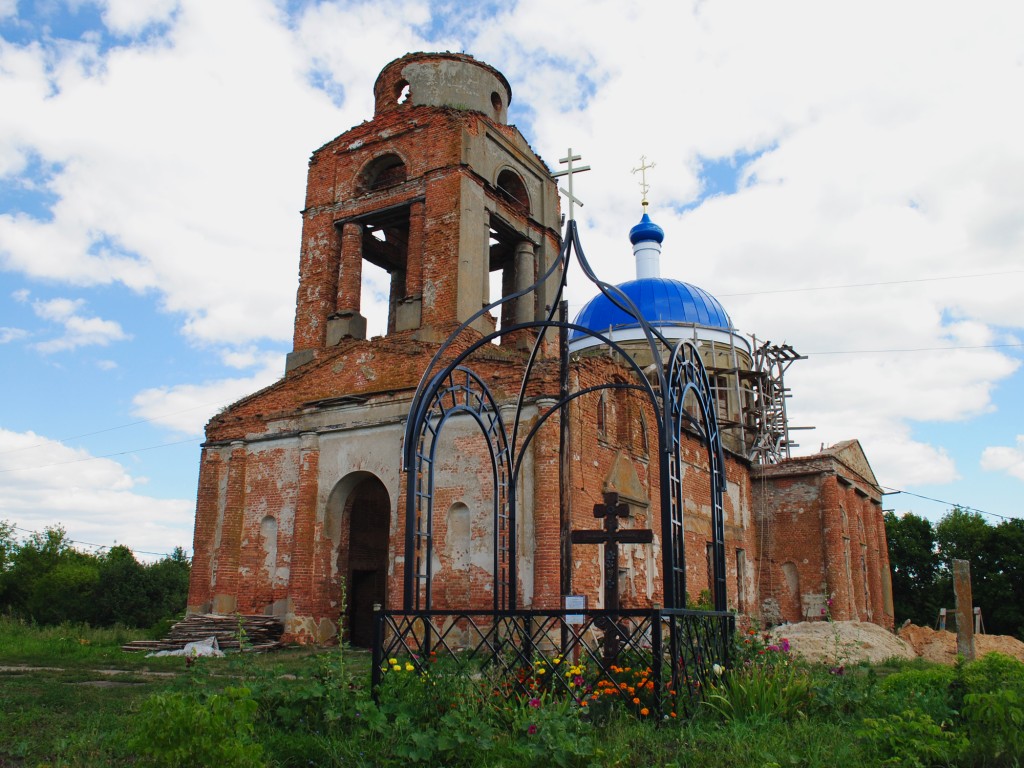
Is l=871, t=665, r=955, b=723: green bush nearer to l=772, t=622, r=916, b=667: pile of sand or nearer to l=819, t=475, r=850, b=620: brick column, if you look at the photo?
l=772, t=622, r=916, b=667: pile of sand

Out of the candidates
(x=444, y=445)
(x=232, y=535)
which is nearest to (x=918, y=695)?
(x=444, y=445)

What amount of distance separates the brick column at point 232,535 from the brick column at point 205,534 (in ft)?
0.98

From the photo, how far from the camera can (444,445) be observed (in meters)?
15.1

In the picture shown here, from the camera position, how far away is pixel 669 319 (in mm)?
26109

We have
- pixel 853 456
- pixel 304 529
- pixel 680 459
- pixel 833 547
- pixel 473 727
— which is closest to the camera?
pixel 473 727

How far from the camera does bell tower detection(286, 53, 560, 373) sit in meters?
17.2

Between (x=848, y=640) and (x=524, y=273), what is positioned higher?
(x=524, y=273)

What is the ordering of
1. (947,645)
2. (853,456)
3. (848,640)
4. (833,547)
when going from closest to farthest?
(848,640), (947,645), (833,547), (853,456)

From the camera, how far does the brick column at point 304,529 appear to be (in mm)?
15961

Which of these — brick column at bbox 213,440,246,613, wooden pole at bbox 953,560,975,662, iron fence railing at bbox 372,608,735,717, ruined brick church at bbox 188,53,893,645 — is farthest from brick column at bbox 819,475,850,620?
iron fence railing at bbox 372,608,735,717

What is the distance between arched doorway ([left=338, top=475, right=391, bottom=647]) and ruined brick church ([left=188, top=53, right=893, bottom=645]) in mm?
48

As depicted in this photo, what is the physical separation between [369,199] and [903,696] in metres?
15.5

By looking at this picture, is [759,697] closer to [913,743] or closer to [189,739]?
[913,743]

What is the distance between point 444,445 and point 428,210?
5417 mm
